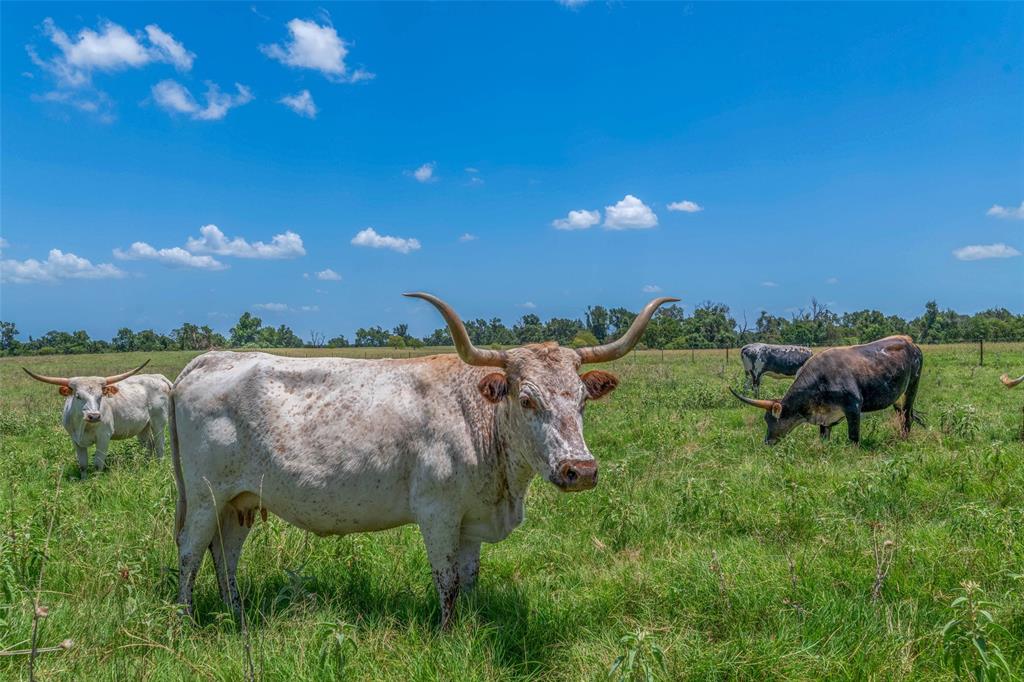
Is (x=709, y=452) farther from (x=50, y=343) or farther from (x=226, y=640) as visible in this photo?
(x=50, y=343)

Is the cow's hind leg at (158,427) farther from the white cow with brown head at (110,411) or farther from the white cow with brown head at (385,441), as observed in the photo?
the white cow with brown head at (385,441)

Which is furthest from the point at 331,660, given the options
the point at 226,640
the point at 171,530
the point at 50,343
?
the point at 50,343

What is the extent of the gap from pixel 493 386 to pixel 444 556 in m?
1.24

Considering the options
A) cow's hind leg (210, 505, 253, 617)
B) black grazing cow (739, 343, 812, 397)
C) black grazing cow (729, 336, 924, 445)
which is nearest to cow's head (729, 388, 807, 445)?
black grazing cow (729, 336, 924, 445)

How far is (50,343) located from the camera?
3391 inches

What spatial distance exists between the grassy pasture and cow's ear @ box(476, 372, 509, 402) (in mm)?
1483

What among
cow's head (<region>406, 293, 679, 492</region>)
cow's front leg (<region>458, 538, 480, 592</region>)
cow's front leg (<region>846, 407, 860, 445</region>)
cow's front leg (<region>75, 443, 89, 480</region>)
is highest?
cow's head (<region>406, 293, 679, 492</region>)

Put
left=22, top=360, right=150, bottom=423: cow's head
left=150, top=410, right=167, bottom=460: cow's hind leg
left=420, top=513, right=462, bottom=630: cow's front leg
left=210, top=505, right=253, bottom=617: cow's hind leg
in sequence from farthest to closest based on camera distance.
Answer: left=150, top=410, right=167, bottom=460: cow's hind leg < left=22, top=360, right=150, bottom=423: cow's head < left=210, top=505, right=253, bottom=617: cow's hind leg < left=420, top=513, right=462, bottom=630: cow's front leg

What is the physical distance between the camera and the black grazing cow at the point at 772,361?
21719 millimetres

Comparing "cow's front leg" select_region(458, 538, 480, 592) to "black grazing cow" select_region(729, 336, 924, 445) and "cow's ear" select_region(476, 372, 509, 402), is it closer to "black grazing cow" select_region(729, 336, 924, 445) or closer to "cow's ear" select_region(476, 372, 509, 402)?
"cow's ear" select_region(476, 372, 509, 402)

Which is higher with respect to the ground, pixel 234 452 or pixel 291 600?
pixel 234 452

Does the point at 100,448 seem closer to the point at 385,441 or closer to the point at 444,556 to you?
the point at 385,441

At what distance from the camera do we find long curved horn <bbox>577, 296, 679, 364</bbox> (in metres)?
4.33

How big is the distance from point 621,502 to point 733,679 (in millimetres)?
2885
